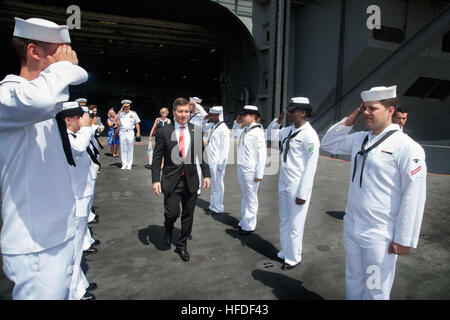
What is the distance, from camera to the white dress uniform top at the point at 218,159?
19.5 ft

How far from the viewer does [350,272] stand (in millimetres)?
2504

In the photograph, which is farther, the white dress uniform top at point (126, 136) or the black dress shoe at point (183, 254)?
the white dress uniform top at point (126, 136)

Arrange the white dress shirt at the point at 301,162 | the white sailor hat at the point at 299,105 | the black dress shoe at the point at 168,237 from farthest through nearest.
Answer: the black dress shoe at the point at 168,237 → the white sailor hat at the point at 299,105 → the white dress shirt at the point at 301,162

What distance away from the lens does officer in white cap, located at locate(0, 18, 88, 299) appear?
1.62 m

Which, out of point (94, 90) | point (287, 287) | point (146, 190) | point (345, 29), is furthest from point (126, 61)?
point (287, 287)

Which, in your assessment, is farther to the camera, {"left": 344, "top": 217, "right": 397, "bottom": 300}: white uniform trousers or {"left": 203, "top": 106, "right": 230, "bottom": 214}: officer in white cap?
{"left": 203, "top": 106, "right": 230, "bottom": 214}: officer in white cap

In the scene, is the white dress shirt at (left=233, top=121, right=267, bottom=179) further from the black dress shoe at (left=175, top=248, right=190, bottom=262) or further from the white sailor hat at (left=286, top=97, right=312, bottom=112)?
the black dress shoe at (left=175, top=248, right=190, bottom=262)

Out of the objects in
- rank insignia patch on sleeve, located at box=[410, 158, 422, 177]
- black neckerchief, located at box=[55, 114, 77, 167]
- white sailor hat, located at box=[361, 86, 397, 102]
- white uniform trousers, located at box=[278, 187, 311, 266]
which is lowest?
white uniform trousers, located at box=[278, 187, 311, 266]

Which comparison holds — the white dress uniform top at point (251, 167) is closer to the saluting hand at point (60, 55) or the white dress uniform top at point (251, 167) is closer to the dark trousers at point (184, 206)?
the dark trousers at point (184, 206)

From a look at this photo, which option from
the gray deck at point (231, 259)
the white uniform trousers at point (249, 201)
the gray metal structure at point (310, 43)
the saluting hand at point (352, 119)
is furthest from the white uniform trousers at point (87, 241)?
the gray metal structure at point (310, 43)

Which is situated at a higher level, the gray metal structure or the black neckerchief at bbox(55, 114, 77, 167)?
the gray metal structure

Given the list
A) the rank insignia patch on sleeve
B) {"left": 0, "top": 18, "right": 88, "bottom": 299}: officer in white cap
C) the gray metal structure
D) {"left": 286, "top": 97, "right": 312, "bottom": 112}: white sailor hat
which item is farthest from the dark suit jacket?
the gray metal structure

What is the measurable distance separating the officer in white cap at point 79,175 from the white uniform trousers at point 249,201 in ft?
8.32

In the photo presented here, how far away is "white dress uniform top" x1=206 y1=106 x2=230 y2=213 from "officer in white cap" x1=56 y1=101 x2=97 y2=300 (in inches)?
116
